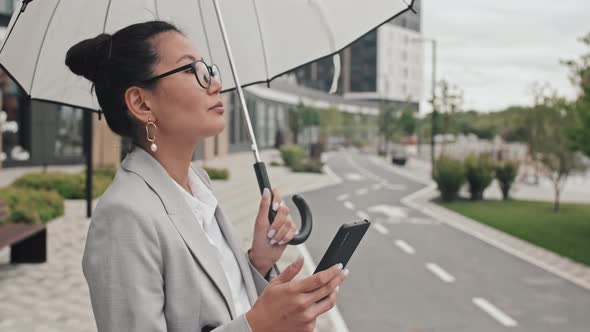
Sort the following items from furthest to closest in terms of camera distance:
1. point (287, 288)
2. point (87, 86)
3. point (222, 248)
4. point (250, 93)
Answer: point (250, 93) → point (87, 86) → point (222, 248) → point (287, 288)

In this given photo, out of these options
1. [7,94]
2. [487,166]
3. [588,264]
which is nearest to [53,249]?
[588,264]

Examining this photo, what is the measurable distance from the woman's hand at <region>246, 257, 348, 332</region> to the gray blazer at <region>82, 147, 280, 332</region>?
63mm

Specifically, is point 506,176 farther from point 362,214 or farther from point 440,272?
point 440,272

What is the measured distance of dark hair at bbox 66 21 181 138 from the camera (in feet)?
6.36

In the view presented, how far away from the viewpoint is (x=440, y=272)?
394 inches

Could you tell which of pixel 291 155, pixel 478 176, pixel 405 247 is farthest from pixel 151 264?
pixel 291 155

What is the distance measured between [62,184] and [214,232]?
18478 mm

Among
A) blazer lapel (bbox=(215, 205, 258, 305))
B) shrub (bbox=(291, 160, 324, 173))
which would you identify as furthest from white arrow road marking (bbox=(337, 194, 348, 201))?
blazer lapel (bbox=(215, 205, 258, 305))

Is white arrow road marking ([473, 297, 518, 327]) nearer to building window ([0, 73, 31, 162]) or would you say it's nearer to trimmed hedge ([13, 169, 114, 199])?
trimmed hedge ([13, 169, 114, 199])

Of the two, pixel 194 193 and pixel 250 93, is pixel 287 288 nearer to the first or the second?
pixel 194 193

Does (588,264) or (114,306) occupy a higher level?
(114,306)

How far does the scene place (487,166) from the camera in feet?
70.8

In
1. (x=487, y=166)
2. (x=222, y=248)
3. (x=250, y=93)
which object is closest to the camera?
(x=222, y=248)

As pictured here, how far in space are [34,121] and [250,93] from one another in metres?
26.8
